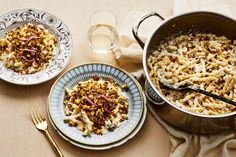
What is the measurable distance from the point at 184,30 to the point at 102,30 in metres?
0.28

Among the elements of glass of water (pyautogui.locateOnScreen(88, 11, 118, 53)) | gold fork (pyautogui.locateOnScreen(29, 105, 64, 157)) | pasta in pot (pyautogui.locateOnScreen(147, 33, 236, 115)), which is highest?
glass of water (pyautogui.locateOnScreen(88, 11, 118, 53))

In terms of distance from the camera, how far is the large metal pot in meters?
1.21

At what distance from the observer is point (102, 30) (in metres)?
1.55

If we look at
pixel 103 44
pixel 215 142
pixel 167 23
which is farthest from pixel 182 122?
pixel 103 44

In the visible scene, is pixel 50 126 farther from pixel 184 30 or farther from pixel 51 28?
pixel 184 30

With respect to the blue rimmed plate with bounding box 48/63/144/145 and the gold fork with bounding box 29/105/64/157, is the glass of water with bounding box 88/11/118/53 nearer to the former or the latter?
the blue rimmed plate with bounding box 48/63/144/145

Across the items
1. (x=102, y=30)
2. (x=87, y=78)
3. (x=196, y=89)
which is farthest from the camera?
(x=102, y=30)

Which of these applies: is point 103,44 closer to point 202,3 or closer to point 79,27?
point 79,27

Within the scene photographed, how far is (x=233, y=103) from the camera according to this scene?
123cm

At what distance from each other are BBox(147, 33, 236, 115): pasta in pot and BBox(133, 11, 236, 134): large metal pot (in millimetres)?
32

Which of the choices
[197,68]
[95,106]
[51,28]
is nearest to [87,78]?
[95,106]

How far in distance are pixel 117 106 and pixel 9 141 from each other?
1.09 ft

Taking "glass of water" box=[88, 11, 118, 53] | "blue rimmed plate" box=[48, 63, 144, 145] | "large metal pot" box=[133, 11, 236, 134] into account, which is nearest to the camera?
"large metal pot" box=[133, 11, 236, 134]

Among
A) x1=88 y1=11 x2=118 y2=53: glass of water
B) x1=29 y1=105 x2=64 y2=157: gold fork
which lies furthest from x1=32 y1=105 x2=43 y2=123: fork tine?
x1=88 y1=11 x2=118 y2=53: glass of water
